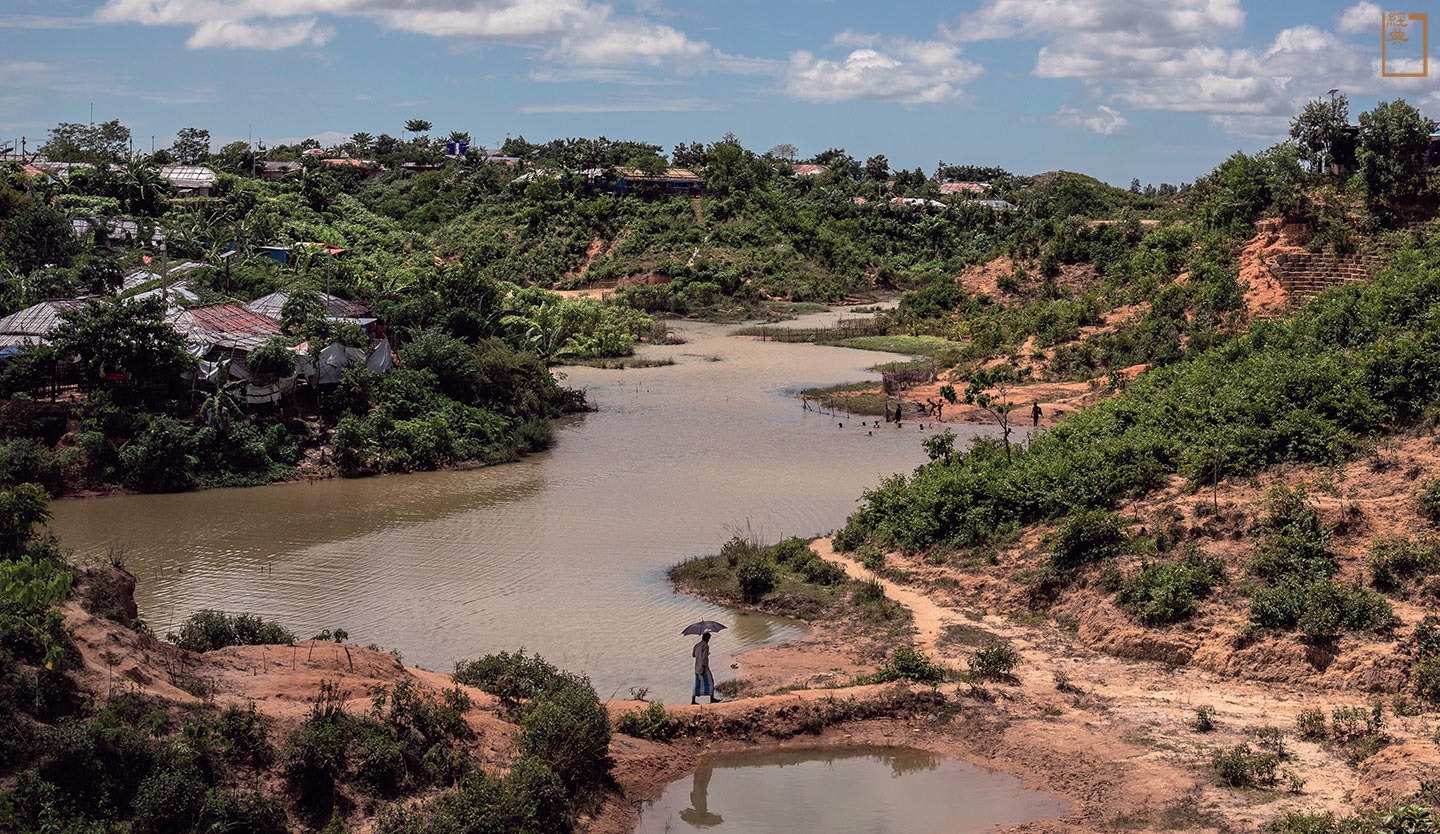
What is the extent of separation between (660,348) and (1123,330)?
63.2ft

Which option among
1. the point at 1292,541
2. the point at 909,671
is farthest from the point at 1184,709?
the point at 1292,541

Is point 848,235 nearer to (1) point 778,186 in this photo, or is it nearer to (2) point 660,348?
(1) point 778,186

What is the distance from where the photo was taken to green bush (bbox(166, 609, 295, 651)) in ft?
39.0

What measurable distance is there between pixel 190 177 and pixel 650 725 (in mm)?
53653

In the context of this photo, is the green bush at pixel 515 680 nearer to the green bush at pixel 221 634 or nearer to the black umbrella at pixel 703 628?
the black umbrella at pixel 703 628

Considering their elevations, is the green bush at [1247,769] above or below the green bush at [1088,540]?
below

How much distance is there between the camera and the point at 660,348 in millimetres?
47281

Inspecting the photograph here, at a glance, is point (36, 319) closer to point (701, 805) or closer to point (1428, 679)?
point (701, 805)

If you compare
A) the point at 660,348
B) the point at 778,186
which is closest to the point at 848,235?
the point at 778,186

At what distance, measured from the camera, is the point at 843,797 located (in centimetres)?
1078

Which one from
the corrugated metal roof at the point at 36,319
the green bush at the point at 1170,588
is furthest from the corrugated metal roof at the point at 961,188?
the green bush at the point at 1170,588

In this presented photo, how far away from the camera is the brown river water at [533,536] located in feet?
50.6

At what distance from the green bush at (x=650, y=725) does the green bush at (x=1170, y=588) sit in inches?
245

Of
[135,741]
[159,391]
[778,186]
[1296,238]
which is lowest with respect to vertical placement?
[135,741]
